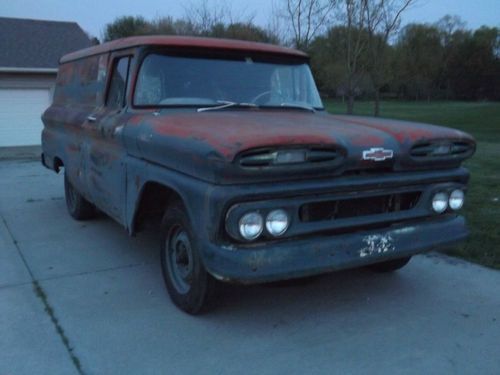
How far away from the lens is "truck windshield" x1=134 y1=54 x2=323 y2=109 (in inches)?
171

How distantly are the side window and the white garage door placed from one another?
44.4 ft

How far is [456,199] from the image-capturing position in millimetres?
3930

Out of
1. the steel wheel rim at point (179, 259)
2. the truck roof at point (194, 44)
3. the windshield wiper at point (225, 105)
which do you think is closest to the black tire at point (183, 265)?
the steel wheel rim at point (179, 259)

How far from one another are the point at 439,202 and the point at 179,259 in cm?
195

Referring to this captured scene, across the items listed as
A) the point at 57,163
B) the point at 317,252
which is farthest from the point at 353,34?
the point at 317,252

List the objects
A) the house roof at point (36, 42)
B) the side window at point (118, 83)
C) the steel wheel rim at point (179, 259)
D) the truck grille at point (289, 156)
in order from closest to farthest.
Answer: the truck grille at point (289, 156)
the steel wheel rim at point (179, 259)
the side window at point (118, 83)
the house roof at point (36, 42)

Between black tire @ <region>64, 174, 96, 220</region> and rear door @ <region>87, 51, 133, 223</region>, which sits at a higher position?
rear door @ <region>87, 51, 133, 223</region>

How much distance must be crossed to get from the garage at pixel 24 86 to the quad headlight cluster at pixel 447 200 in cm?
1523

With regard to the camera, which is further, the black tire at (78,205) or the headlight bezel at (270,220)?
the black tire at (78,205)

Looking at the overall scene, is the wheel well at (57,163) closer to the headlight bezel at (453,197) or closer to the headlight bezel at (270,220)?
the headlight bezel at (270,220)

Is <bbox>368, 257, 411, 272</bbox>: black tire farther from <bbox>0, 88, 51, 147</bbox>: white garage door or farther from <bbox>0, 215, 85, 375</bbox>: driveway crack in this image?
<bbox>0, 88, 51, 147</bbox>: white garage door

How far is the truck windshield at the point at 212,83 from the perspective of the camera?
4.34 meters

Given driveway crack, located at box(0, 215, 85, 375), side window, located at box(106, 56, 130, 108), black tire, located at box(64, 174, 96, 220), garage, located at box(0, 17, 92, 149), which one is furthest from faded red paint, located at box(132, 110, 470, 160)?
garage, located at box(0, 17, 92, 149)

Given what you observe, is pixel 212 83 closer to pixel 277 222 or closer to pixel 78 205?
pixel 277 222
